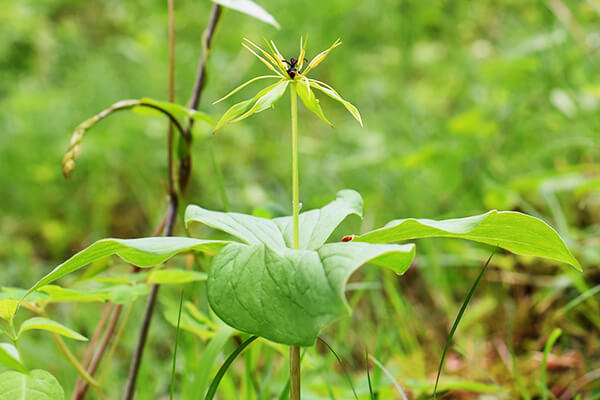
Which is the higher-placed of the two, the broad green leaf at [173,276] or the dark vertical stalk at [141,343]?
the broad green leaf at [173,276]

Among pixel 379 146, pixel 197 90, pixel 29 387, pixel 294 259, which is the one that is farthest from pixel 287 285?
pixel 379 146

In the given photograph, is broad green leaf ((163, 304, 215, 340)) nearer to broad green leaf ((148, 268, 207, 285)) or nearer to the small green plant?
broad green leaf ((148, 268, 207, 285))

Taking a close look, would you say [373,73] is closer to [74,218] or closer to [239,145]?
[239,145]

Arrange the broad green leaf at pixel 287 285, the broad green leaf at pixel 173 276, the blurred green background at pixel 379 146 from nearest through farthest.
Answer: the broad green leaf at pixel 287 285 → the broad green leaf at pixel 173 276 → the blurred green background at pixel 379 146

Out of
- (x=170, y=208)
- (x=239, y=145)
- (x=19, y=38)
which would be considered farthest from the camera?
(x=19, y=38)

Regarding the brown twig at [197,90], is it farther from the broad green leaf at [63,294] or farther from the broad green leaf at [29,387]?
the broad green leaf at [29,387]

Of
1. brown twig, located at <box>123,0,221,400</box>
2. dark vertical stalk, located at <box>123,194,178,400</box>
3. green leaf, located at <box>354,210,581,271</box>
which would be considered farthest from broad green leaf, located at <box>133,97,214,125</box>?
green leaf, located at <box>354,210,581,271</box>

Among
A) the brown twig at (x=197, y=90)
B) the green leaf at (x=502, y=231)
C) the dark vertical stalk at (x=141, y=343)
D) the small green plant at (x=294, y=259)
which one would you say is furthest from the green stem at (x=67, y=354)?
the green leaf at (x=502, y=231)

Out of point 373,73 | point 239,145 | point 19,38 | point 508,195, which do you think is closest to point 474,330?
point 508,195
